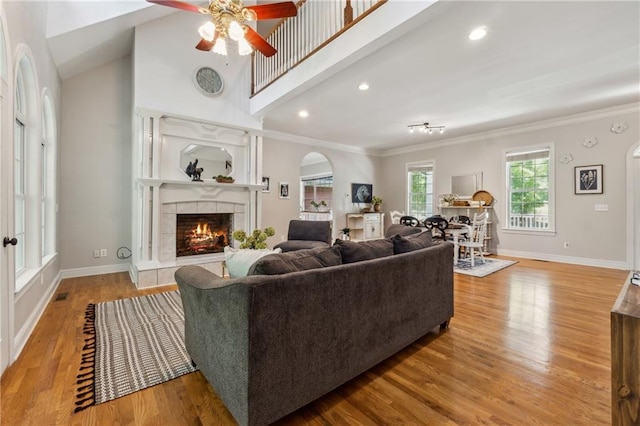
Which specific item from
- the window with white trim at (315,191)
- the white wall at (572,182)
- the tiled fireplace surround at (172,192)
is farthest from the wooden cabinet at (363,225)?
the tiled fireplace surround at (172,192)

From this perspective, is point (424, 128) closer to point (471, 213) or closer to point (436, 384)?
point (471, 213)

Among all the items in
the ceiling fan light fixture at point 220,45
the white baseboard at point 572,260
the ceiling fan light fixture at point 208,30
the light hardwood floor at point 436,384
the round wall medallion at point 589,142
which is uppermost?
the ceiling fan light fixture at point 208,30

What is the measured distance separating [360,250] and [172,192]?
3.44 meters

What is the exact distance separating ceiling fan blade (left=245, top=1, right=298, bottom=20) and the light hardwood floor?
2.98 metres

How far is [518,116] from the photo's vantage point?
5.38 m

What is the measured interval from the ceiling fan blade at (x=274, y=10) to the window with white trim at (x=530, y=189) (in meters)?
5.76

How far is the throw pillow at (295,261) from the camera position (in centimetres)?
143

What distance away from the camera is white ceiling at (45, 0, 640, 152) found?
2.59 meters

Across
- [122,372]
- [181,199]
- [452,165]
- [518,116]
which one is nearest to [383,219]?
[452,165]

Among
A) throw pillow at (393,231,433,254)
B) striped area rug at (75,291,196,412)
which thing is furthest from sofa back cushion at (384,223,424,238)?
striped area rug at (75,291,196,412)

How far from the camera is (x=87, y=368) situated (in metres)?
1.95

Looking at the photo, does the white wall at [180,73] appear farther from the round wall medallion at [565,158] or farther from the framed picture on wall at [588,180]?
the framed picture on wall at [588,180]

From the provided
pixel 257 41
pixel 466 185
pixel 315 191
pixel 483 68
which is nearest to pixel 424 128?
pixel 466 185

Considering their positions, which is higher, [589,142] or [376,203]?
[589,142]
